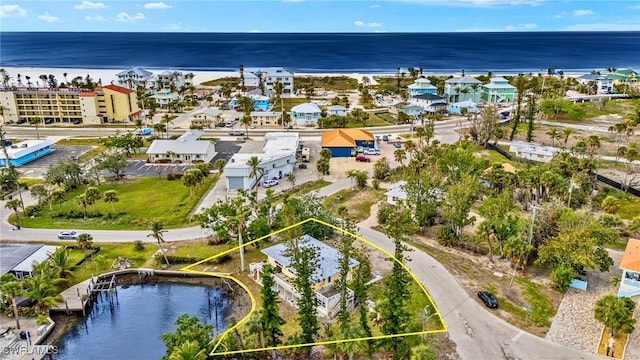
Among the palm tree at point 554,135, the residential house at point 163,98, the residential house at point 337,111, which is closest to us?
the palm tree at point 554,135

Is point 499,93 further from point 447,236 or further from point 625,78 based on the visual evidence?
point 447,236

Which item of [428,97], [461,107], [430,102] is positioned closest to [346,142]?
[430,102]

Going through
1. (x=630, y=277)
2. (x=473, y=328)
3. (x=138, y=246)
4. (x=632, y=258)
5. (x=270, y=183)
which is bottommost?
(x=473, y=328)

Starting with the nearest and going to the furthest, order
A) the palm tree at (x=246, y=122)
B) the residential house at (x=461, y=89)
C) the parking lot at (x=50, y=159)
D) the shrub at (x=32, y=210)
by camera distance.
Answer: the shrub at (x=32, y=210) → the parking lot at (x=50, y=159) → the palm tree at (x=246, y=122) → the residential house at (x=461, y=89)

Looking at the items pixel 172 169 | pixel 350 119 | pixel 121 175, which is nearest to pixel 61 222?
pixel 121 175

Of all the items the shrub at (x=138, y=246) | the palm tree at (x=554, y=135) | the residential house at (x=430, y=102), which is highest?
the residential house at (x=430, y=102)

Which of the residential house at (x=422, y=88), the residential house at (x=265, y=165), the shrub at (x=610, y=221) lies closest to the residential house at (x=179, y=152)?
the residential house at (x=265, y=165)

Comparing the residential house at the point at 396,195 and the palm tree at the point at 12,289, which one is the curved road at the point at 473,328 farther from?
the palm tree at the point at 12,289
